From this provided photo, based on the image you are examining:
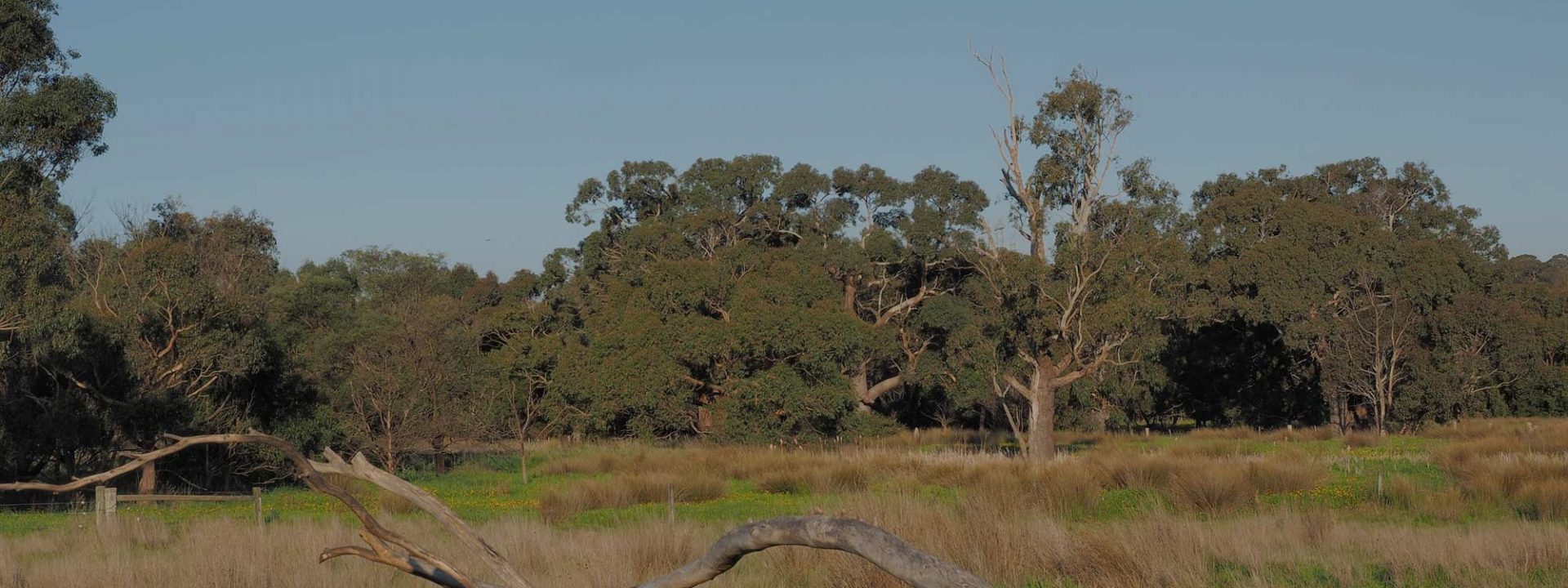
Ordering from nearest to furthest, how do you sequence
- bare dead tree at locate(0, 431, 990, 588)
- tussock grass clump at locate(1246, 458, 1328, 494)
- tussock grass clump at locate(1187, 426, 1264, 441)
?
bare dead tree at locate(0, 431, 990, 588)
tussock grass clump at locate(1246, 458, 1328, 494)
tussock grass clump at locate(1187, 426, 1264, 441)

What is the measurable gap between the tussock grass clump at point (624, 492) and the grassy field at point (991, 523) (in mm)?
60

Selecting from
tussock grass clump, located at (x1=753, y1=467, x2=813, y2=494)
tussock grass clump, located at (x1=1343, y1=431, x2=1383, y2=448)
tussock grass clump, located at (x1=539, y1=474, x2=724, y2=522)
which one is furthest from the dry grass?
tussock grass clump, located at (x1=1343, y1=431, x2=1383, y2=448)

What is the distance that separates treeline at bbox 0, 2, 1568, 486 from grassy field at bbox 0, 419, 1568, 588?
4.37 meters

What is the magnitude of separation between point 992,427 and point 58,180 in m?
35.7

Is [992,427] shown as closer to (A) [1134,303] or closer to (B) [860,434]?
(B) [860,434]

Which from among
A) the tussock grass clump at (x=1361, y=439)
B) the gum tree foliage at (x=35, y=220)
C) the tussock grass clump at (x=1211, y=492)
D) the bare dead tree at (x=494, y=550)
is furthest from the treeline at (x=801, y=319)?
the bare dead tree at (x=494, y=550)

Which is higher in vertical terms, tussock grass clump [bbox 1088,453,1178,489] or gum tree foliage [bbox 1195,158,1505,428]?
gum tree foliage [bbox 1195,158,1505,428]

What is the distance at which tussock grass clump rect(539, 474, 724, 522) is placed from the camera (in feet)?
64.9

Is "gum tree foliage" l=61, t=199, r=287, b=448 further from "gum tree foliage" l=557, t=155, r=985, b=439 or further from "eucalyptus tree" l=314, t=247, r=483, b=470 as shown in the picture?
"gum tree foliage" l=557, t=155, r=985, b=439

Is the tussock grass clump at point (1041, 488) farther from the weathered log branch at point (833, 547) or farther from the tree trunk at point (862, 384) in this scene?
the tree trunk at point (862, 384)

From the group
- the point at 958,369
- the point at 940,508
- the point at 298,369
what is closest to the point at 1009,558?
the point at 940,508

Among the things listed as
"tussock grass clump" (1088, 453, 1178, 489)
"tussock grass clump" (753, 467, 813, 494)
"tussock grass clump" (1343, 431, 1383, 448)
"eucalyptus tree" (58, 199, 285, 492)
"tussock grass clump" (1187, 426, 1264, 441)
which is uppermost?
"eucalyptus tree" (58, 199, 285, 492)

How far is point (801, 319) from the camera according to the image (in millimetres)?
41969

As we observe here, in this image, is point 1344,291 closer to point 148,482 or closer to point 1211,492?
point 1211,492
